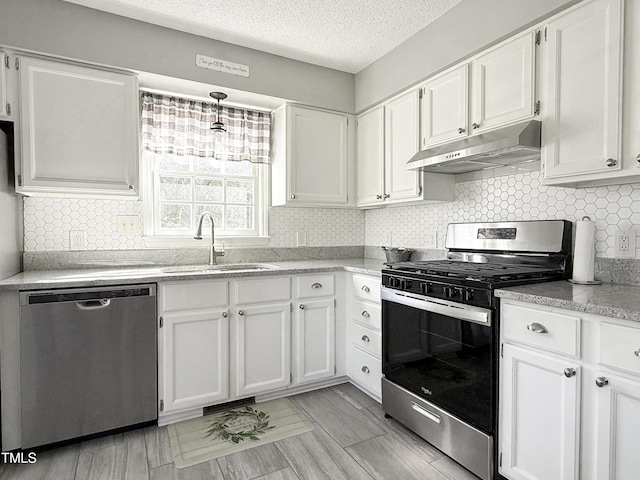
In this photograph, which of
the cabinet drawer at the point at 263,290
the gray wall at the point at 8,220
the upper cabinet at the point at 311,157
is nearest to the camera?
the gray wall at the point at 8,220

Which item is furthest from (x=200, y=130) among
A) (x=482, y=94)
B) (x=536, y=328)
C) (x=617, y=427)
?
(x=617, y=427)

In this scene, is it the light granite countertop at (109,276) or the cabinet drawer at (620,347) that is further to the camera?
the light granite countertop at (109,276)

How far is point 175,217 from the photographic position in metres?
2.87

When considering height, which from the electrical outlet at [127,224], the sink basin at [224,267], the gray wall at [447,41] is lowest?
the sink basin at [224,267]

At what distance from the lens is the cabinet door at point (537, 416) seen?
140 cm

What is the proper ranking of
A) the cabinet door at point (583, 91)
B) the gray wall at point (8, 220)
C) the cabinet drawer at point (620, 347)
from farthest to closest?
the gray wall at point (8, 220) → the cabinet door at point (583, 91) → the cabinet drawer at point (620, 347)

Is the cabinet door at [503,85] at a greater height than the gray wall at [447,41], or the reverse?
the gray wall at [447,41]

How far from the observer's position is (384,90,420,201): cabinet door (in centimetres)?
258

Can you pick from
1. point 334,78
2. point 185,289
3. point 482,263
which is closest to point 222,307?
point 185,289

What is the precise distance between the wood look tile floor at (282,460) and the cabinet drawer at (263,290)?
0.83 m

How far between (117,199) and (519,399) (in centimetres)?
266

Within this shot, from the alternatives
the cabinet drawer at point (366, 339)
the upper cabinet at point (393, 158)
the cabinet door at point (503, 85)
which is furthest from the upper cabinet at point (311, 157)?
the cabinet door at point (503, 85)

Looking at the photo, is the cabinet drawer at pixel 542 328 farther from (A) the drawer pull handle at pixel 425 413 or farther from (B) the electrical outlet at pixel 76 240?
(B) the electrical outlet at pixel 76 240

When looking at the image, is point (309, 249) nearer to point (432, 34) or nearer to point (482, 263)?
point (482, 263)
